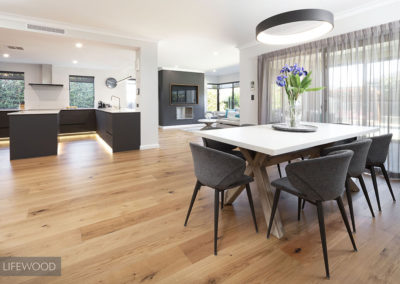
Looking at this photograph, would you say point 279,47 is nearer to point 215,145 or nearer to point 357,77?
point 357,77

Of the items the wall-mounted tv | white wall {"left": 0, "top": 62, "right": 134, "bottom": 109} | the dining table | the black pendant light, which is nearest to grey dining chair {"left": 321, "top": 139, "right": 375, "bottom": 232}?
the dining table

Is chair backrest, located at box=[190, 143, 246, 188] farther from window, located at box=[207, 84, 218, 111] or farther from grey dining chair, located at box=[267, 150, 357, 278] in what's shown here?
window, located at box=[207, 84, 218, 111]

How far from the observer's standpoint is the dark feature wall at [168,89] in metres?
8.98

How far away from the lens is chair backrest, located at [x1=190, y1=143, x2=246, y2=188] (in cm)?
153

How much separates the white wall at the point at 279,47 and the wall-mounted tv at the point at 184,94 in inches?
167

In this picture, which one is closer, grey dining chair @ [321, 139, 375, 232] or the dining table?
the dining table

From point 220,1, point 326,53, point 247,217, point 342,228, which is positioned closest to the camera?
point 342,228

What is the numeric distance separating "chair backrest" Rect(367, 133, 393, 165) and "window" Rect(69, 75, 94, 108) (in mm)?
8787

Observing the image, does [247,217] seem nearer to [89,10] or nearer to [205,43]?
[89,10]

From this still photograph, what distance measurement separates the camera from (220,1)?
10.5 ft

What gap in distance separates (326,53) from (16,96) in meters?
9.09

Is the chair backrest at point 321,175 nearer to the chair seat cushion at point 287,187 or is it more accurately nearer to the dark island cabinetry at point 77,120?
the chair seat cushion at point 287,187

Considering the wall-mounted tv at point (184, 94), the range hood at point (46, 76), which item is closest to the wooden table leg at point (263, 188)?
the wall-mounted tv at point (184, 94)

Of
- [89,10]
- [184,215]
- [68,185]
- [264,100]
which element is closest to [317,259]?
[184,215]
